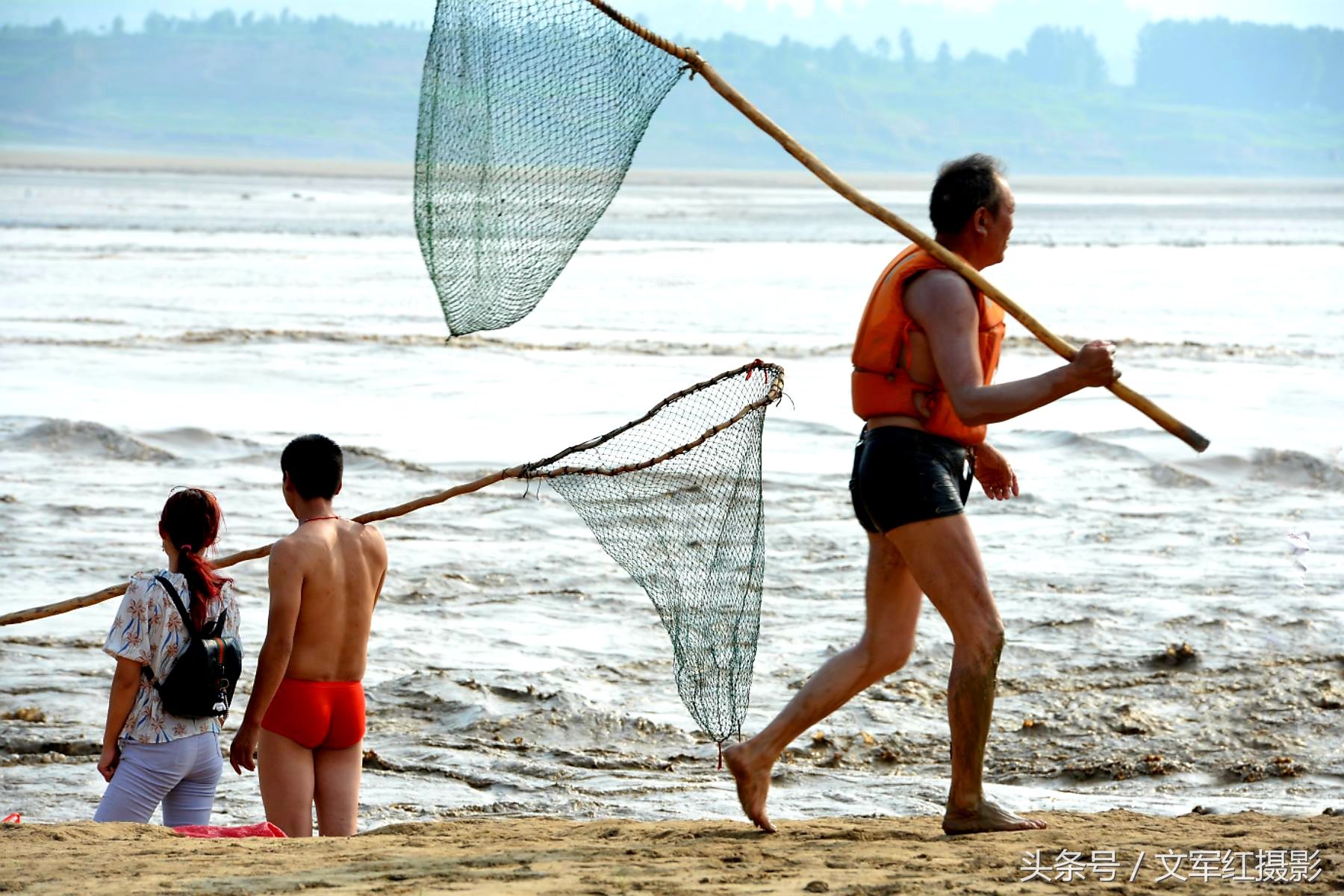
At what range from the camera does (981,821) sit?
4.42 m

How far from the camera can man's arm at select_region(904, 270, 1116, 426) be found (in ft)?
13.5

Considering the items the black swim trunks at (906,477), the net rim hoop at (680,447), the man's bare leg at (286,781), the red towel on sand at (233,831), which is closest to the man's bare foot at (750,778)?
the black swim trunks at (906,477)

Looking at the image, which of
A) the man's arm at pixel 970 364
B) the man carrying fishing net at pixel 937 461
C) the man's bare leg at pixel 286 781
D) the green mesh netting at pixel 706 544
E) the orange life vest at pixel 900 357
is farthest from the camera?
the green mesh netting at pixel 706 544

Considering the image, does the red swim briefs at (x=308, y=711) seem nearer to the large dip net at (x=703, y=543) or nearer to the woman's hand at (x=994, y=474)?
the large dip net at (x=703, y=543)

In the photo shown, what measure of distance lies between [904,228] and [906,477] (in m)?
0.68

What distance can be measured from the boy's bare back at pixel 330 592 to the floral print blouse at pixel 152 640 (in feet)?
0.76

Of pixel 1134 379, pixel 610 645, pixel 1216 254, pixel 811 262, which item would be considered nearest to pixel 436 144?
pixel 610 645

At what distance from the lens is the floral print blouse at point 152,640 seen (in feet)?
14.7

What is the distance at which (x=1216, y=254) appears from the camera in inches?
1363

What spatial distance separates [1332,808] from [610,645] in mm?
3275

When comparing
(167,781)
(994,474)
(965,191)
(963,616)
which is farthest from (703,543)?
(167,781)

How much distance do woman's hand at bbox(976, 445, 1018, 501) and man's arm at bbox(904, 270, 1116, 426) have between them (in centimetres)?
55

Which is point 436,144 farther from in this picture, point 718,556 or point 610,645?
point 610,645

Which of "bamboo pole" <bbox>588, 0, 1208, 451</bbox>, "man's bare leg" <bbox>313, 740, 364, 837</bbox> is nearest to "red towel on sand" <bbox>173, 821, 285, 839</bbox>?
"man's bare leg" <bbox>313, 740, 364, 837</bbox>
